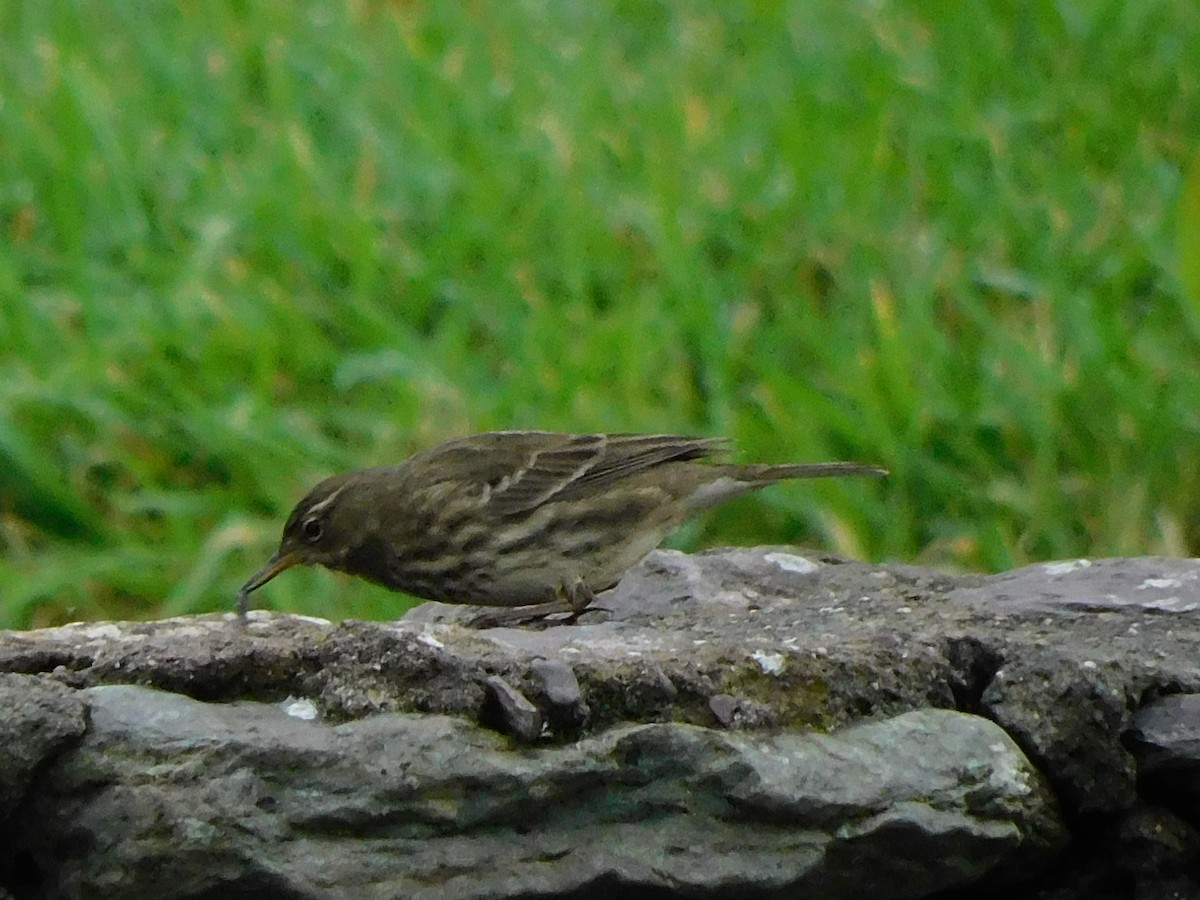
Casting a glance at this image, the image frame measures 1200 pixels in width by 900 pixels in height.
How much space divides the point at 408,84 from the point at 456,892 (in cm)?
462

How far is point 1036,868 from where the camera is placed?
2.91m

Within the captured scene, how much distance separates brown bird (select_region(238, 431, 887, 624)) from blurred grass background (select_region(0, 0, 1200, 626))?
0.50m

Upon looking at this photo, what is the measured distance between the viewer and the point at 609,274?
5.80 m

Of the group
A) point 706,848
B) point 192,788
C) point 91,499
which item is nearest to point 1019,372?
point 91,499

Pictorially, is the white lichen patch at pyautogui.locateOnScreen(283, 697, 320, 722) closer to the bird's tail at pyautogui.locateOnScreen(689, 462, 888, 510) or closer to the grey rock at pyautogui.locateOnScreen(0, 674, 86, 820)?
the grey rock at pyautogui.locateOnScreen(0, 674, 86, 820)

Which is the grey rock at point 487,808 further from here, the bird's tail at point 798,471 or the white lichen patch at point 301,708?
the bird's tail at point 798,471

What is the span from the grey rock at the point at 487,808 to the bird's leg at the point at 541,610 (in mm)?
1183

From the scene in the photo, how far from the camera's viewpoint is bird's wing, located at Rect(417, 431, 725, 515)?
4582mm

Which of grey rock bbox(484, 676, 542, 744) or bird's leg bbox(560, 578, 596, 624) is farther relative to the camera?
bird's leg bbox(560, 578, 596, 624)

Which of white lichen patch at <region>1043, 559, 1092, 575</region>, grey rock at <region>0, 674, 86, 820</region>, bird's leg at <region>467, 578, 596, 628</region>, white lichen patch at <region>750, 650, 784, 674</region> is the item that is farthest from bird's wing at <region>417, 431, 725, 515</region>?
grey rock at <region>0, 674, 86, 820</region>

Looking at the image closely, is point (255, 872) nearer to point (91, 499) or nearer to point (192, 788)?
point (192, 788)

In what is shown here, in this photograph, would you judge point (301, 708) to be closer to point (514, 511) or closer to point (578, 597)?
point (578, 597)

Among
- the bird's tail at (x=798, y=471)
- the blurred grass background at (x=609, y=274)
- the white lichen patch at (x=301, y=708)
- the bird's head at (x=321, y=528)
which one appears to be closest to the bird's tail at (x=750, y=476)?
the bird's tail at (x=798, y=471)

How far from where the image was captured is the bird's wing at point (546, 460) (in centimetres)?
458
